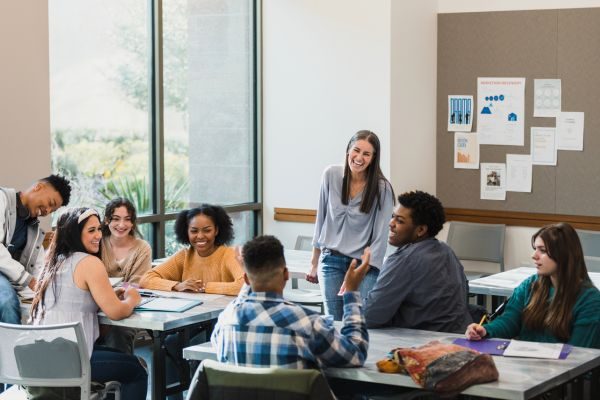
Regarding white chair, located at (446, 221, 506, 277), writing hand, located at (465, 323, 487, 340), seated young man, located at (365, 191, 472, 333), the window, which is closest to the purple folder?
writing hand, located at (465, 323, 487, 340)

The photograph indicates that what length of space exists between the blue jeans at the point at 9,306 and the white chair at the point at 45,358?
1.93ft

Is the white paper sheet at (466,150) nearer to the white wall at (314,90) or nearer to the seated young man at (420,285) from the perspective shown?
the white wall at (314,90)

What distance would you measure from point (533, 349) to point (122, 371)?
1800mm

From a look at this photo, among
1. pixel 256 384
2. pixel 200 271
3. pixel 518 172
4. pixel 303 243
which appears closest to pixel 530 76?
pixel 518 172

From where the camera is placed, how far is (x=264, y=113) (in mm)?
8133

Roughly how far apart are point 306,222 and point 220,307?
132 inches

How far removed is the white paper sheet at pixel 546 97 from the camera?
7.51 m

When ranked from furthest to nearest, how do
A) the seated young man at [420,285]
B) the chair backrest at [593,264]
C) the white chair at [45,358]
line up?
the chair backrest at [593,264] → the seated young man at [420,285] → the white chair at [45,358]

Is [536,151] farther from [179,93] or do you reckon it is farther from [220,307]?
[220,307]

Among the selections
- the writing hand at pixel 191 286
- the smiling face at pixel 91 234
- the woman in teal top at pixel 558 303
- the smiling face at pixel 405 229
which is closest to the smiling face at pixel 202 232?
the writing hand at pixel 191 286

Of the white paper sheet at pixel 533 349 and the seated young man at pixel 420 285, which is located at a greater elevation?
the seated young man at pixel 420 285

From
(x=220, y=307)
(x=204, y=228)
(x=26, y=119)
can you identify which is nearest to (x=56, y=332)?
(x=220, y=307)

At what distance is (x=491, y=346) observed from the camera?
12.1 ft

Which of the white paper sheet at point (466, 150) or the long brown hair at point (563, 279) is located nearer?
the long brown hair at point (563, 279)
